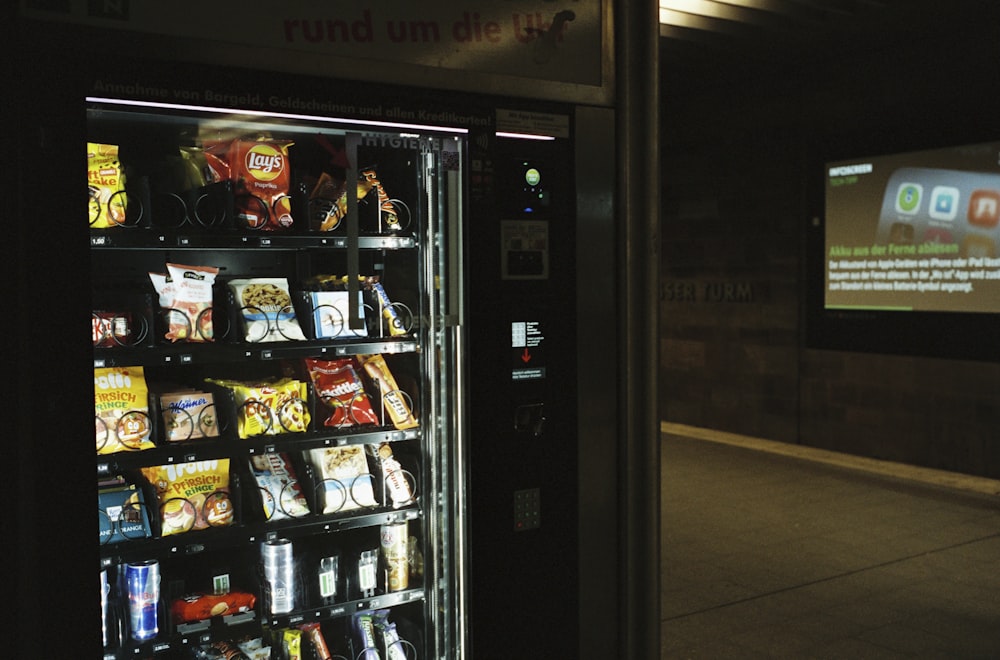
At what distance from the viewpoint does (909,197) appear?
690 centimetres

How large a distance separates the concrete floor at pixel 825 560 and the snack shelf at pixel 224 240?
2138 millimetres

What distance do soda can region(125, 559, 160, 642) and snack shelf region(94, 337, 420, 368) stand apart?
20.6 inches

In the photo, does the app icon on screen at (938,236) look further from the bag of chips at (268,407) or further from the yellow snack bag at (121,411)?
the yellow snack bag at (121,411)

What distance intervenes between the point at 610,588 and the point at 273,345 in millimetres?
1190

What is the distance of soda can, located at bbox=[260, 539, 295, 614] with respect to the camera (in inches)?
104

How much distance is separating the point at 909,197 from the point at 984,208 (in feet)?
1.88

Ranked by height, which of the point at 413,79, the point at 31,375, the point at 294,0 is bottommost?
the point at 31,375

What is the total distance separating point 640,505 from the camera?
2.83 m

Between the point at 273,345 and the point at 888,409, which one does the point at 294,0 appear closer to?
the point at 273,345

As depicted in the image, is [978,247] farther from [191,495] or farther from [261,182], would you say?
[191,495]

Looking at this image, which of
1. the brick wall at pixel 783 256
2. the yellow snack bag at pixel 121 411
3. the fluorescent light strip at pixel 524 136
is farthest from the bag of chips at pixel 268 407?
the brick wall at pixel 783 256

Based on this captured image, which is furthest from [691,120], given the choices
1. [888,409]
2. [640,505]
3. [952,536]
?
[640,505]

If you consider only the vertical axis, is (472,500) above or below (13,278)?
below

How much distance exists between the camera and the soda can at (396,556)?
279 centimetres
